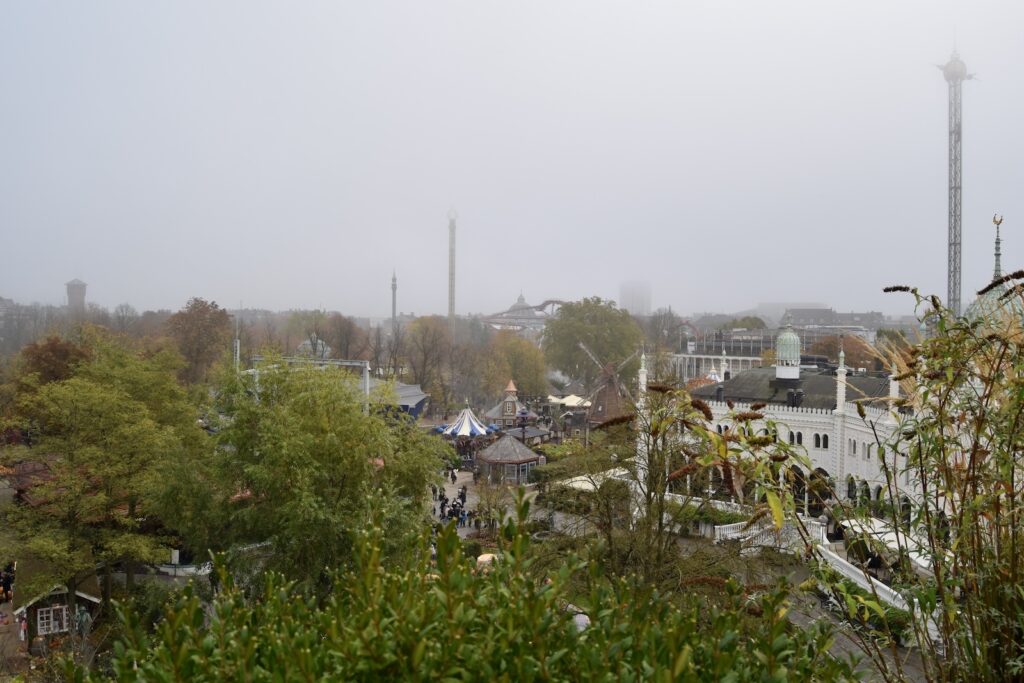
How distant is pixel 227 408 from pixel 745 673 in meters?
14.5

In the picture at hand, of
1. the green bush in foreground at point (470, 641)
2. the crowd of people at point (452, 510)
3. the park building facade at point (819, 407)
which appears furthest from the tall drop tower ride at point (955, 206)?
the green bush in foreground at point (470, 641)

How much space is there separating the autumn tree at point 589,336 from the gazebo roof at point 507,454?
34.6 metres

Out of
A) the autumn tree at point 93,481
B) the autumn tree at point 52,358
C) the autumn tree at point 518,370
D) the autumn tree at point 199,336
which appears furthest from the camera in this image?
the autumn tree at point 518,370

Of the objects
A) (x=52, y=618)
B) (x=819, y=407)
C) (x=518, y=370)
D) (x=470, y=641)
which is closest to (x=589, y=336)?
(x=518, y=370)

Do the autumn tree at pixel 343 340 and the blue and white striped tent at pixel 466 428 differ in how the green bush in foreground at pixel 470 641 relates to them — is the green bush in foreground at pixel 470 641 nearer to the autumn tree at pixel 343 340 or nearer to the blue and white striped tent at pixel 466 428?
the blue and white striped tent at pixel 466 428

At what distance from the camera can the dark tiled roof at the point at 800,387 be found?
2736 cm

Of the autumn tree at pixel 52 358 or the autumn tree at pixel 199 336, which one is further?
the autumn tree at pixel 199 336

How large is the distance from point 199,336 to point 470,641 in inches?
1984

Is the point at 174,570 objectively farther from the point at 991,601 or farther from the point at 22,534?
the point at 991,601

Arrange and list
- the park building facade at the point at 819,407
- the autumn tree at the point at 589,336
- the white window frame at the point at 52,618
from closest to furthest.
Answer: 1. the white window frame at the point at 52,618
2. the park building facade at the point at 819,407
3. the autumn tree at the point at 589,336

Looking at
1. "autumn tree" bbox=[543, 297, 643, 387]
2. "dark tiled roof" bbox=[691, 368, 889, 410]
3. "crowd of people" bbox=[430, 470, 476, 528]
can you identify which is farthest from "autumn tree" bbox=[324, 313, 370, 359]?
"dark tiled roof" bbox=[691, 368, 889, 410]

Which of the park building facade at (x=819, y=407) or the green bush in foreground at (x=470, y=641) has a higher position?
the green bush in foreground at (x=470, y=641)

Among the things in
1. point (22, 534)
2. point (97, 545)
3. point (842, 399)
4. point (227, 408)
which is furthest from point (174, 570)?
point (842, 399)

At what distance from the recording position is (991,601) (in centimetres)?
326
